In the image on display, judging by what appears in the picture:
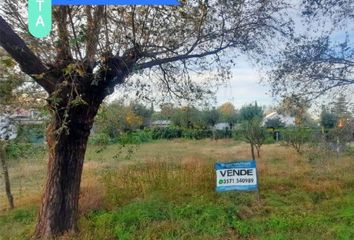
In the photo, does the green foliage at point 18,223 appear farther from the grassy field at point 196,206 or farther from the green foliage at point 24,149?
the green foliage at point 24,149

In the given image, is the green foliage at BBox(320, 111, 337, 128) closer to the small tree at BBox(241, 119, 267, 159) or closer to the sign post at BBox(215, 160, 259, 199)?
the sign post at BBox(215, 160, 259, 199)

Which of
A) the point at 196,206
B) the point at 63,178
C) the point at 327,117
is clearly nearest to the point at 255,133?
the point at 327,117

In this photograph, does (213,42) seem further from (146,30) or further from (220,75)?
(146,30)

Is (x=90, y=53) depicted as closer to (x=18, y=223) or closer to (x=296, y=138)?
(x=18, y=223)

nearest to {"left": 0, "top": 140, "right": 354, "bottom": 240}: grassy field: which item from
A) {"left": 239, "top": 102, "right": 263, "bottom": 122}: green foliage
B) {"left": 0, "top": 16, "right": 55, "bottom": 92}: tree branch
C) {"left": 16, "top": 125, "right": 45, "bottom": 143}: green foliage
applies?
{"left": 16, "top": 125, "right": 45, "bottom": 143}: green foliage

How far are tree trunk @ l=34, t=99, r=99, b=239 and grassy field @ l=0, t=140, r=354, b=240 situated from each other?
436 millimetres

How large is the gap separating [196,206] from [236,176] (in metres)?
1.02

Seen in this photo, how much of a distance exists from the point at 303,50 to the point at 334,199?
10.5 feet

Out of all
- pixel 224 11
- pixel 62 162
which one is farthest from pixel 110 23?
pixel 62 162

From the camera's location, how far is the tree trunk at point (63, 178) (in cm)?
521

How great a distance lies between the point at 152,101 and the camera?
665 cm

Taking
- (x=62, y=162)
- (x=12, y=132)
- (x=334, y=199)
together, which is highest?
(x=12, y=132)

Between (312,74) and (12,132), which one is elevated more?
(312,74)

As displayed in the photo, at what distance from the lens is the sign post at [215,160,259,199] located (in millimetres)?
6874
